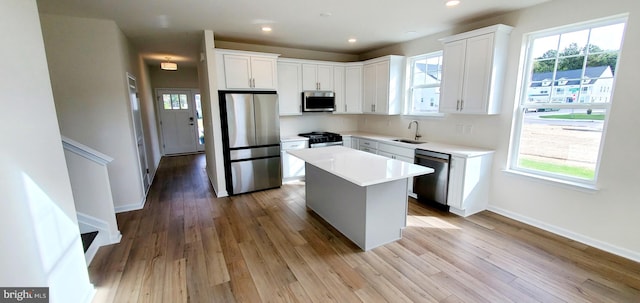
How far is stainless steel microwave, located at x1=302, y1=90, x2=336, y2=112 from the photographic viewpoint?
503 centimetres

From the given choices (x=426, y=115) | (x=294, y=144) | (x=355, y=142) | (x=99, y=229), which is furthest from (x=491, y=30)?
(x=99, y=229)

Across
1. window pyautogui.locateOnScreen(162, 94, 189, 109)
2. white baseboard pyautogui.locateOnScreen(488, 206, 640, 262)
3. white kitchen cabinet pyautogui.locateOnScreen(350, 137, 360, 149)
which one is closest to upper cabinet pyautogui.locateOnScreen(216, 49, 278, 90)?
white kitchen cabinet pyautogui.locateOnScreen(350, 137, 360, 149)

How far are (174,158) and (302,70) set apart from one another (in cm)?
487

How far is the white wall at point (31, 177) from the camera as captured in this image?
4.28 ft

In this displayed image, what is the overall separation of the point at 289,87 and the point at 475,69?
2971mm

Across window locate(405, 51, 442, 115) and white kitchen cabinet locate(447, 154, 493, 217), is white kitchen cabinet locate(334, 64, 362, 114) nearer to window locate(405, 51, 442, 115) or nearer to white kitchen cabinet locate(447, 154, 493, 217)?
window locate(405, 51, 442, 115)

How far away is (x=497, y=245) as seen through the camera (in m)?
2.74

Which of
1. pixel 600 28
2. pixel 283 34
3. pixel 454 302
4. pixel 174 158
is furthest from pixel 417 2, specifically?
pixel 174 158

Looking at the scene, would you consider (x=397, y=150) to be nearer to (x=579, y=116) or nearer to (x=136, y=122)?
(x=579, y=116)

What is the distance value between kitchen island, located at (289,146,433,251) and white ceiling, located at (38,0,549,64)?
1726 mm

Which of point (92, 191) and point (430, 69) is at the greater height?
point (430, 69)

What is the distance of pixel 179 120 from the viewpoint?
7914mm

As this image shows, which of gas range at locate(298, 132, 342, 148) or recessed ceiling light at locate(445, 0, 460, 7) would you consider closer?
recessed ceiling light at locate(445, 0, 460, 7)

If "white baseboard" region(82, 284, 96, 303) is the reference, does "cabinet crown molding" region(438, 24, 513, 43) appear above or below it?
above
